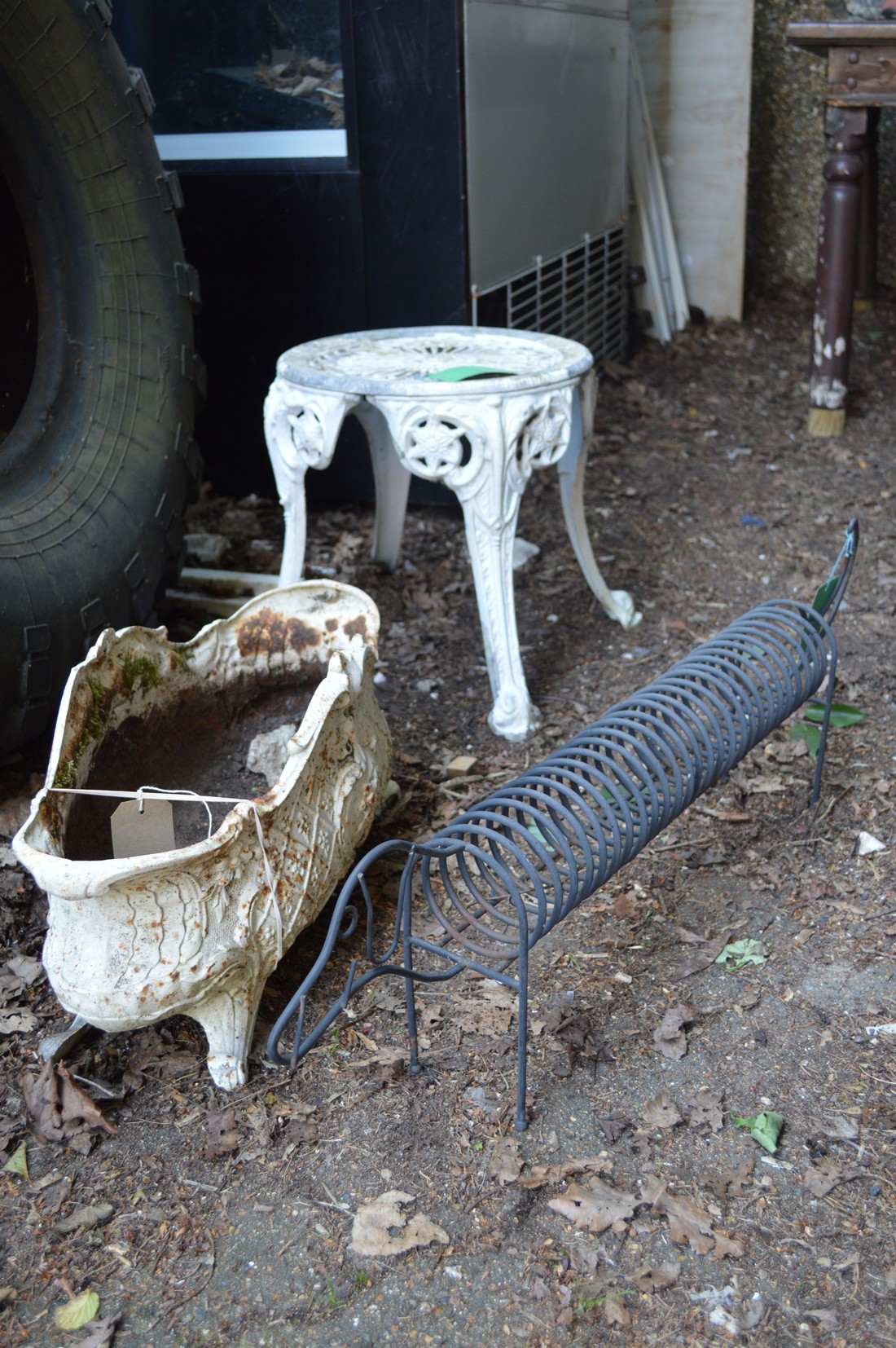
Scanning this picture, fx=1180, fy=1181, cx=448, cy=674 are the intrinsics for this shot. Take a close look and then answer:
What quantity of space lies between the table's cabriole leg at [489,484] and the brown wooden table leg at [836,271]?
2.32 meters

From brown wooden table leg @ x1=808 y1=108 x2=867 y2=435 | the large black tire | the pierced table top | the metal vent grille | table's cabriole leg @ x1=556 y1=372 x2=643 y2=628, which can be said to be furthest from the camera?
brown wooden table leg @ x1=808 y1=108 x2=867 y2=435

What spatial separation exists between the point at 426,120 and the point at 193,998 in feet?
8.92

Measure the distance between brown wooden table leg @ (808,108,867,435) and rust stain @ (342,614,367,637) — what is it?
9.52 ft

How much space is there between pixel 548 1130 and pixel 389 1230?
0.28 m

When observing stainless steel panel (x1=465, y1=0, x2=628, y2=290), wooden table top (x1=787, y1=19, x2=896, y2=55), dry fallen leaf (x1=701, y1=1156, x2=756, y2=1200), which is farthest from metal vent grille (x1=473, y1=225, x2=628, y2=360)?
dry fallen leaf (x1=701, y1=1156, x2=756, y2=1200)

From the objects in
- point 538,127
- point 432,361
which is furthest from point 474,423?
point 538,127

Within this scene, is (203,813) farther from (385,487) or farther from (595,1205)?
(385,487)

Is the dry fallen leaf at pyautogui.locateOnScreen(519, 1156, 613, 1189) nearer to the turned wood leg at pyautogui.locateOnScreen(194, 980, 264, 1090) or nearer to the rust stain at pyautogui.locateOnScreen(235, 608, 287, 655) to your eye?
the turned wood leg at pyautogui.locateOnScreen(194, 980, 264, 1090)

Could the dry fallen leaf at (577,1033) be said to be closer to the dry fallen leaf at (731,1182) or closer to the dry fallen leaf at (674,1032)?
the dry fallen leaf at (674,1032)

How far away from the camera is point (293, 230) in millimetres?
3654

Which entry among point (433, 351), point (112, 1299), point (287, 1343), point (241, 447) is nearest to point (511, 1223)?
point (287, 1343)

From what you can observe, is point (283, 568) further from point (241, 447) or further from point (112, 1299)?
point (112, 1299)

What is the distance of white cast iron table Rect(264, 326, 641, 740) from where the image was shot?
2.49 metres

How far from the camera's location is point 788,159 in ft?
21.0
